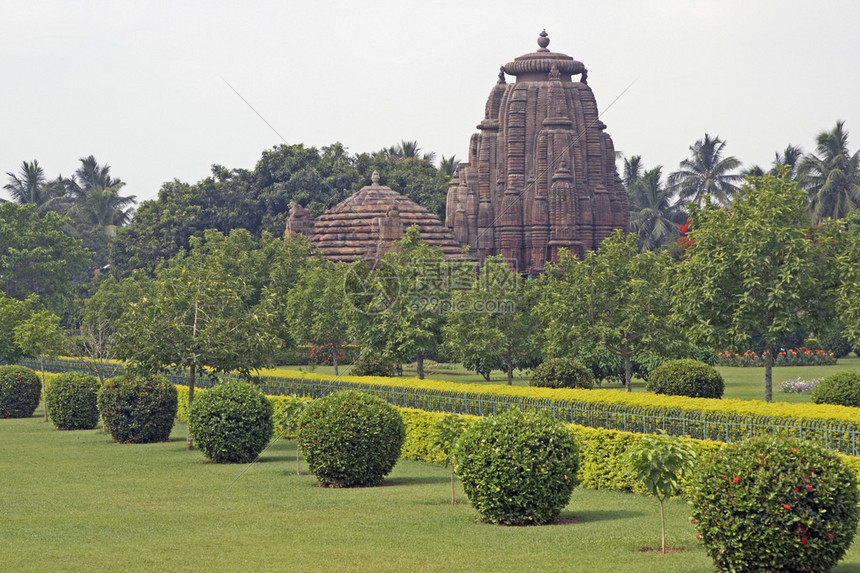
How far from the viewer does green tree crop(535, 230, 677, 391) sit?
37500mm

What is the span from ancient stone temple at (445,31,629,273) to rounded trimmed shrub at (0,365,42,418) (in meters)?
33.4

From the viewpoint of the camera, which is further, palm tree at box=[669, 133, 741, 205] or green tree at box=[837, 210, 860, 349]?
palm tree at box=[669, 133, 741, 205]

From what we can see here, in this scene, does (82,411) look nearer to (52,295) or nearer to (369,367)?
(369,367)

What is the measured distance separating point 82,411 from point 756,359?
1422 inches

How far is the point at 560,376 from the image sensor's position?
3412cm

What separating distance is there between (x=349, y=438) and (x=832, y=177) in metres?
60.9

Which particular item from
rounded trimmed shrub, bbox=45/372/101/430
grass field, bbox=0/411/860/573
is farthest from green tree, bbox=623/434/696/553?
rounded trimmed shrub, bbox=45/372/101/430

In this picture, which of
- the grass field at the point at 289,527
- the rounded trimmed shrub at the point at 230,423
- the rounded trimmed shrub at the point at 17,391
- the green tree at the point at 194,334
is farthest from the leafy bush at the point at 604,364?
the rounded trimmed shrub at the point at 17,391

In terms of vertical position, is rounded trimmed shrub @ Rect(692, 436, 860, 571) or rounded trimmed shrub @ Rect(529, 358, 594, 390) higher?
rounded trimmed shrub @ Rect(529, 358, 594, 390)

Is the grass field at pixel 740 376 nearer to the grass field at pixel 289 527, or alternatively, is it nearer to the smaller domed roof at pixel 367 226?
the smaller domed roof at pixel 367 226

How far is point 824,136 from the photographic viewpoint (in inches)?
2960

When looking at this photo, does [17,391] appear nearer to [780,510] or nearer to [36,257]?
[36,257]

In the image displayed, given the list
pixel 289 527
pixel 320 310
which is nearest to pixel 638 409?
pixel 289 527

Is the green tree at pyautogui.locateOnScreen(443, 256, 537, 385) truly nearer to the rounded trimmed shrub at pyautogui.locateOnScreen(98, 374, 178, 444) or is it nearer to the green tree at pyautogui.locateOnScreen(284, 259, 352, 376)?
the green tree at pyautogui.locateOnScreen(284, 259, 352, 376)
